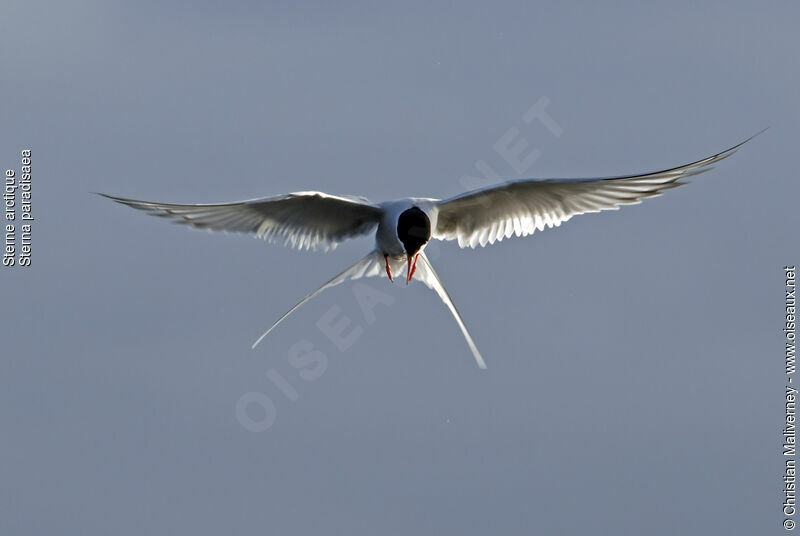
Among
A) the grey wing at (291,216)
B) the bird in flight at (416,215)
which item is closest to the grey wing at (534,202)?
the bird in flight at (416,215)

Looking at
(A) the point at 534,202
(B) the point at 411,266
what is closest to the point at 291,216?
(B) the point at 411,266

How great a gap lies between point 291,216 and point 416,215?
147cm

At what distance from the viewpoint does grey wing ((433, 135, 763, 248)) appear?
45.2ft

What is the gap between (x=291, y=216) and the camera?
48.2 feet

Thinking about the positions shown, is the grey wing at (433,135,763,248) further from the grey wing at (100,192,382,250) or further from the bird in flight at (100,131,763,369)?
the grey wing at (100,192,382,250)

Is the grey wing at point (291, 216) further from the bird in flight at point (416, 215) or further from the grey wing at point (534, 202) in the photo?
the grey wing at point (534, 202)

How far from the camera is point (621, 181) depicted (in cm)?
1387

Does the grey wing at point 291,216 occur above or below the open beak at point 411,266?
above

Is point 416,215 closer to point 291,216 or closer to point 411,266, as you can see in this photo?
point 411,266

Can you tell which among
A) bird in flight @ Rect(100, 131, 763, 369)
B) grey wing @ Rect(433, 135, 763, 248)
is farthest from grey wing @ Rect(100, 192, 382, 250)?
grey wing @ Rect(433, 135, 763, 248)

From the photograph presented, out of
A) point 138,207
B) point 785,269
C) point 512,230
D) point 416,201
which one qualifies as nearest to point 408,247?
Answer: point 416,201

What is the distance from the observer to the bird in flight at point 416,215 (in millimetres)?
13828

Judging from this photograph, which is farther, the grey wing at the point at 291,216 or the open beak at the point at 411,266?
the open beak at the point at 411,266

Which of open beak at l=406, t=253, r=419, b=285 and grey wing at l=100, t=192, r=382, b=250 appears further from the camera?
open beak at l=406, t=253, r=419, b=285
